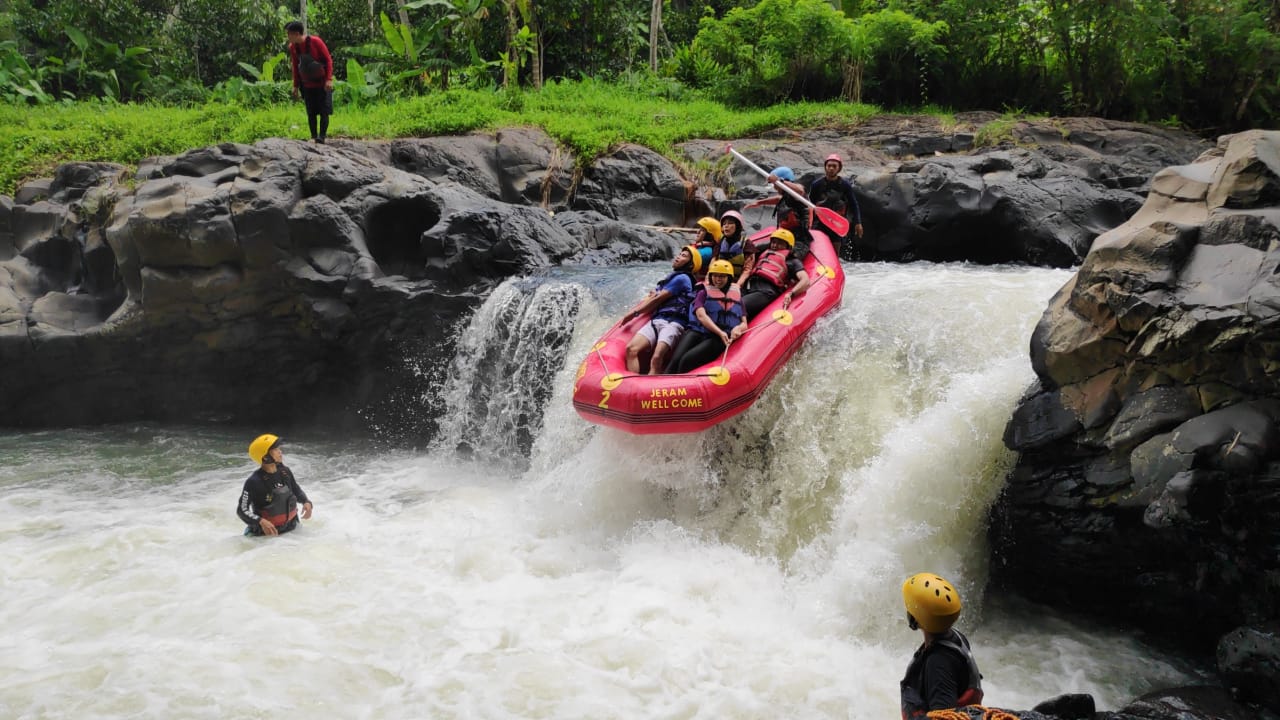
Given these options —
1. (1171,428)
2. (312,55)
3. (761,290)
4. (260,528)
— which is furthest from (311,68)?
(1171,428)

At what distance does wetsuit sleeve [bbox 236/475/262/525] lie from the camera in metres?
5.97

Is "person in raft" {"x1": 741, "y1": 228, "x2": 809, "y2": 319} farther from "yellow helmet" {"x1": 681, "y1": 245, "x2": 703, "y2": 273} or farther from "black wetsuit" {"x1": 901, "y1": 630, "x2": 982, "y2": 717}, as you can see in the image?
"black wetsuit" {"x1": 901, "y1": 630, "x2": 982, "y2": 717}

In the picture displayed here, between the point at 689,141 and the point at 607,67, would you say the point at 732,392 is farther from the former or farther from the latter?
the point at 607,67

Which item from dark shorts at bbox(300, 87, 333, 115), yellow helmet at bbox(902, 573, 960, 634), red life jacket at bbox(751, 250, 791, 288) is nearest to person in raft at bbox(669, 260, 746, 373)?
red life jacket at bbox(751, 250, 791, 288)

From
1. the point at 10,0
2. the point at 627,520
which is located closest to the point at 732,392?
the point at 627,520

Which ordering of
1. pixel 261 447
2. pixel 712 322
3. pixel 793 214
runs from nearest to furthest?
pixel 261 447
pixel 712 322
pixel 793 214

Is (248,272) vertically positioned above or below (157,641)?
above

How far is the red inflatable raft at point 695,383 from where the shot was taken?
5637 millimetres

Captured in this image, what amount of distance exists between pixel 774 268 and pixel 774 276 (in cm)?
10

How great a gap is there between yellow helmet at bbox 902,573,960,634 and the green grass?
9.93 meters

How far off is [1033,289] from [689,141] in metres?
7.59

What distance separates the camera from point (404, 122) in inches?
496

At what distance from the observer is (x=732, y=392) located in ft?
18.7

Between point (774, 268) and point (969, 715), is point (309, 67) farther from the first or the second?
point (969, 715)
